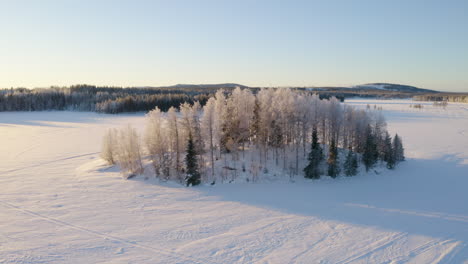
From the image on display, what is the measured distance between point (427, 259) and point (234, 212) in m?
14.7

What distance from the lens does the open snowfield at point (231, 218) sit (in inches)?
725

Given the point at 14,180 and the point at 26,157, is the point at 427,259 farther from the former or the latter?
the point at 26,157

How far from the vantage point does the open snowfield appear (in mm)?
18406

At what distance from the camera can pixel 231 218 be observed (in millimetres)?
24312

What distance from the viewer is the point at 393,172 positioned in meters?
40.0

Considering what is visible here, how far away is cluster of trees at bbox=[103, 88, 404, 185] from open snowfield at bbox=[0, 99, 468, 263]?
8.23 feet

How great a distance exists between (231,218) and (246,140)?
18184 millimetres

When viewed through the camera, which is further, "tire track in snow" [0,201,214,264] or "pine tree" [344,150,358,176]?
"pine tree" [344,150,358,176]

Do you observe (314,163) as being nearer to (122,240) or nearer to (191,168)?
(191,168)

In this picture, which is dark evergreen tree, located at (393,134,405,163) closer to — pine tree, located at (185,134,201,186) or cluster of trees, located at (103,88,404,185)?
cluster of trees, located at (103,88,404,185)

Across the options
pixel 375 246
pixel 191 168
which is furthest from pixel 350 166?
pixel 191 168

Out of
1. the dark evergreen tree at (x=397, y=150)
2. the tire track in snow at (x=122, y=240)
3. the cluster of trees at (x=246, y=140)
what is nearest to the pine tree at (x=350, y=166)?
the cluster of trees at (x=246, y=140)

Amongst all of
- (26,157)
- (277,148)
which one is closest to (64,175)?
(26,157)

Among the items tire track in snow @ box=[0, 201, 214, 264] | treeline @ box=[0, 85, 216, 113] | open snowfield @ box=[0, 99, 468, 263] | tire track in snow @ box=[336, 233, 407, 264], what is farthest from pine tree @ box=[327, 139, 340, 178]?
treeline @ box=[0, 85, 216, 113]
